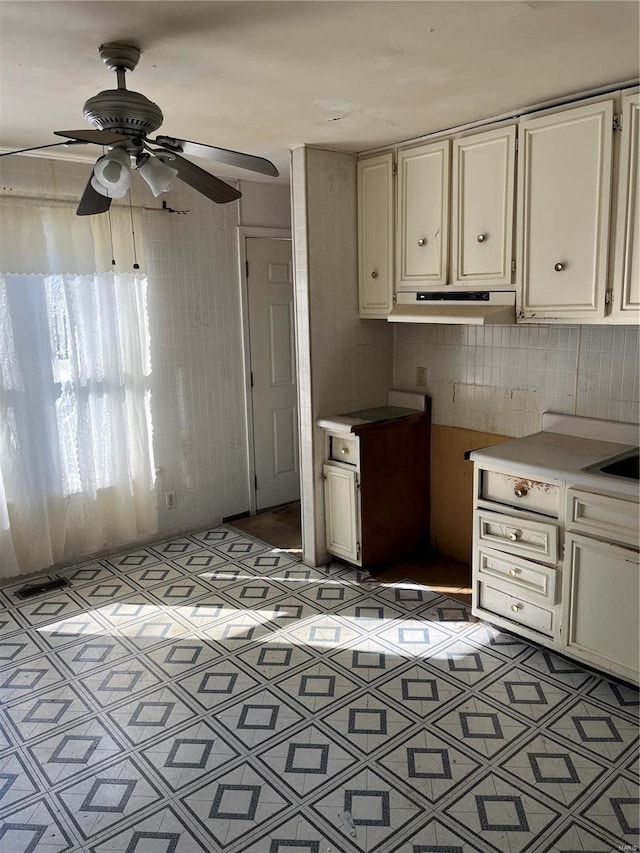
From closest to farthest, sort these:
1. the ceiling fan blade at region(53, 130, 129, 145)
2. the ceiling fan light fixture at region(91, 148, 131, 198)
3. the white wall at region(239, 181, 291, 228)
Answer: the ceiling fan blade at region(53, 130, 129, 145) → the ceiling fan light fixture at region(91, 148, 131, 198) → the white wall at region(239, 181, 291, 228)

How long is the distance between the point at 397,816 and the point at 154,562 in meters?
2.33

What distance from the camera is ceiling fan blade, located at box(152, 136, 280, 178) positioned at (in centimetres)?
199

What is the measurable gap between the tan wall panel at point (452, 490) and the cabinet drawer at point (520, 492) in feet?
2.49

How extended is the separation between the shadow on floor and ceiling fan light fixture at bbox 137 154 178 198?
2390mm

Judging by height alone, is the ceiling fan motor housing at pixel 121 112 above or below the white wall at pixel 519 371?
above

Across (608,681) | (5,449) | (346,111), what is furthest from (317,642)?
(346,111)

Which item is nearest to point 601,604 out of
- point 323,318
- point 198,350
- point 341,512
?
point 341,512

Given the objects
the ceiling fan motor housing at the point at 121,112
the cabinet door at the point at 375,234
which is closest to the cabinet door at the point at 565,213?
the cabinet door at the point at 375,234

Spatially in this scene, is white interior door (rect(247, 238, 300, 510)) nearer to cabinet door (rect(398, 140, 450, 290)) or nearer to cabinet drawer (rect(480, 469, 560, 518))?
cabinet door (rect(398, 140, 450, 290))

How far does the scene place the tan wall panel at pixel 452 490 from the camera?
3695 mm

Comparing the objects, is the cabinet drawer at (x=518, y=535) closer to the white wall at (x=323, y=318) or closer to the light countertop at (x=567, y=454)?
the light countertop at (x=567, y=454)

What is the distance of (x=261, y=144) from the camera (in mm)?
3307

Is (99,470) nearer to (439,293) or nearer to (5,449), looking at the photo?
(5,449)

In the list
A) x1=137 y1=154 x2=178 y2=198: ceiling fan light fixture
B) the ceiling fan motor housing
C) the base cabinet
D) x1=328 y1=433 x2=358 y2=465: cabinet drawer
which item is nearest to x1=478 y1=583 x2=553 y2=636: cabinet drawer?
the base cabinet
